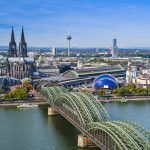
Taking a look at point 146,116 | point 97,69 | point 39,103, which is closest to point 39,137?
point 146,116

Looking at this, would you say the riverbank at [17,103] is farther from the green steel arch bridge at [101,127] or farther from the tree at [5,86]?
the tree at [5,86]

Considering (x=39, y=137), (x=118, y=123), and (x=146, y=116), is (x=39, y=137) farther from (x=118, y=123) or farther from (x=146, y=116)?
(x=146, y=116)

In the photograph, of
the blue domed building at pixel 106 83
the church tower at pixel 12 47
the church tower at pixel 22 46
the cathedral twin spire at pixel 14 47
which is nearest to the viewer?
the blue domed building at pixel 106 83

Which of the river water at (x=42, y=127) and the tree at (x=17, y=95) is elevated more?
the tree at (x=17, y=95)

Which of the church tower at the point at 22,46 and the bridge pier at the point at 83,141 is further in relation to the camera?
the church tower at the point at 22,46

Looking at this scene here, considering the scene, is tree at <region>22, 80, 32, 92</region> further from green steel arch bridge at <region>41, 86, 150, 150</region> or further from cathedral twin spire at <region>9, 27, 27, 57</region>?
cathedral twin spire at <region>9, 27, 27, 57</region>

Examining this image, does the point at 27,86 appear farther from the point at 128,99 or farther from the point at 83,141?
the point at 83,141

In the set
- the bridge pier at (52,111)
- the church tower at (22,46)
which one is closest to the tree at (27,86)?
the bridge pier at (52,111)

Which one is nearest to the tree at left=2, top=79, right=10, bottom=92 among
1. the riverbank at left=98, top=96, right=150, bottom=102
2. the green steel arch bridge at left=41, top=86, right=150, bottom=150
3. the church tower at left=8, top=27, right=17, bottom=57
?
the riverbank at left=98, top=96, right=150, bottom=102
